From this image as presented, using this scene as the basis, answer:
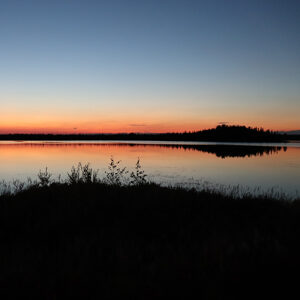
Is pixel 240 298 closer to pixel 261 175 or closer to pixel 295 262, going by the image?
pixel 295 262

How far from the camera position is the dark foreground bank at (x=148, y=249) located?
4.30 meters

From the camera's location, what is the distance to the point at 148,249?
567 centimetres

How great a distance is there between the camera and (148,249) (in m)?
5.67

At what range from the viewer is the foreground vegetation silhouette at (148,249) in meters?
4.31

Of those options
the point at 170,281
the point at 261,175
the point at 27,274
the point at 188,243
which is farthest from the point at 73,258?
the point at 261,175

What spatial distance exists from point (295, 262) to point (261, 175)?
89.5ft

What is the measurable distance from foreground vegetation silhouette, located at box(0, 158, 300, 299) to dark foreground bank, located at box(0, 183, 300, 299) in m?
0.02

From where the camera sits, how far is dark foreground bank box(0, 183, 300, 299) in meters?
4.30

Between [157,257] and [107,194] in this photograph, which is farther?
[107,194]

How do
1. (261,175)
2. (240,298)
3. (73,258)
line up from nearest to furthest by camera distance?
1. (240,298)
2. (73,258)
3. (261,175)

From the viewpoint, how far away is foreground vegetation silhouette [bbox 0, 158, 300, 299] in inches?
170

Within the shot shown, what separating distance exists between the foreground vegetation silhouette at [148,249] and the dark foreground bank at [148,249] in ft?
Result: 0.06

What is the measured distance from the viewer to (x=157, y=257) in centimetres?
523

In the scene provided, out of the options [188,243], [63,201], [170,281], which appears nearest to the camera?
[170,281]
